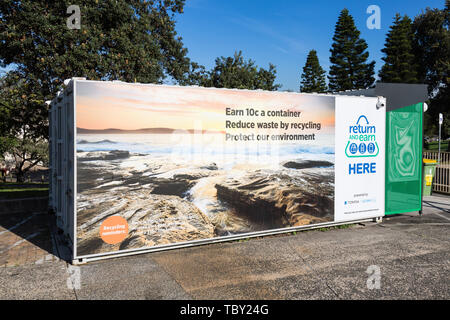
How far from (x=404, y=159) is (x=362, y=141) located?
147 centimetres

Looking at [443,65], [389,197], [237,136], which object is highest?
[443,65]

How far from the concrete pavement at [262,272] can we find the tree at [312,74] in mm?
42902

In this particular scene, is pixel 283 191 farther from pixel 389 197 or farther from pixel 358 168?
pixel 389 197

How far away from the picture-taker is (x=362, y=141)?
8.40 meters

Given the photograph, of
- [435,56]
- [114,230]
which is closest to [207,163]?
[114,230]

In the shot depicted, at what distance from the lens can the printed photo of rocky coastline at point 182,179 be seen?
19.4 ft

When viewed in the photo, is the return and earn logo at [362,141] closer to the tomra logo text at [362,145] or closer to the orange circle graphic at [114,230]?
the tomra logo text at [362,145]

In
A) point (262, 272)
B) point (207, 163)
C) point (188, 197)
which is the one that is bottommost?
point (262, 272)

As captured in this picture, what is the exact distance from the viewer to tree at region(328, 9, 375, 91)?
42594 mm

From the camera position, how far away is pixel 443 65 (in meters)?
37.6

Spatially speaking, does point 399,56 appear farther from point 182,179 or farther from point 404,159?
point 182,179

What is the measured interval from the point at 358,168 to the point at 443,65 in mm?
35806

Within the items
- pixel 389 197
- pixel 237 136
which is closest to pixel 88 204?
pixel 237 136

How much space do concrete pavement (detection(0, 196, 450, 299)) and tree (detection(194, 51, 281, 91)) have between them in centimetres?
1871
